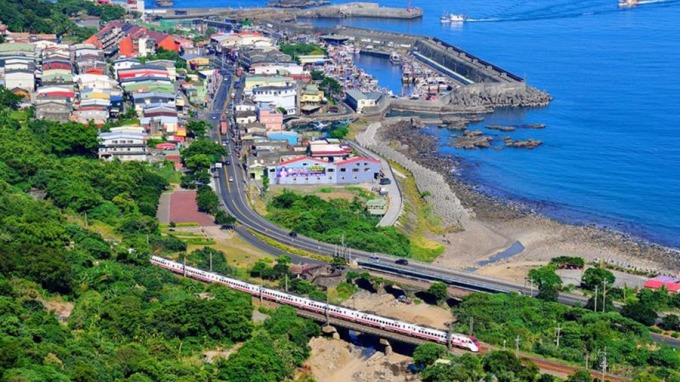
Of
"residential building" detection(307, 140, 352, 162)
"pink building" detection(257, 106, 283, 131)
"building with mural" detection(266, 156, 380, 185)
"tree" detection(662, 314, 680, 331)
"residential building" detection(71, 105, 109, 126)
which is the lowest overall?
"tree" detection(662, 314, 680, 331)

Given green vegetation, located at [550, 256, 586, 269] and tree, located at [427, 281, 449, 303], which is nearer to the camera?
tree, located at [427, 281, 449, 303]

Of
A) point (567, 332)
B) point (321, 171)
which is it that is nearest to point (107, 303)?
point (567, 332)

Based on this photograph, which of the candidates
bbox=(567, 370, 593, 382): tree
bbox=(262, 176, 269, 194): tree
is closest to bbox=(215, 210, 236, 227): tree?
bbox=(262, 176, 269, 194): tree

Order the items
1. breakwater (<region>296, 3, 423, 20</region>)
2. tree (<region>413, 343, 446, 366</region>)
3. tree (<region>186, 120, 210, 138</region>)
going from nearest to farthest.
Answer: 1. tree (<region>413, 343, 446, 366</region>)
2. tree (<region>186, 120, 210, 138</region>)
3. breakwater (<region>296, 3, 423, 20</region>)

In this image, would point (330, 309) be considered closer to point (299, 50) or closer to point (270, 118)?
point (270, 118)

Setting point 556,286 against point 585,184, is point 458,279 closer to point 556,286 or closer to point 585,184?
point 556,286

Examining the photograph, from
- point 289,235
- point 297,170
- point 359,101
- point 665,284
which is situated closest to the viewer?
point 665,284

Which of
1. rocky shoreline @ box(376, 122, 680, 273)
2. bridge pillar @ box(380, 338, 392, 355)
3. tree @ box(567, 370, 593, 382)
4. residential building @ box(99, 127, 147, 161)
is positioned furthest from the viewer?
residential building @ box(99, 127, 147, 161)

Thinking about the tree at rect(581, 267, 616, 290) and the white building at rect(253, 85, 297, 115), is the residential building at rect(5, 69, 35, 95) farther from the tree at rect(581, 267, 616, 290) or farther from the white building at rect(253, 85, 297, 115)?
the tree at rect(581, 267, 616, 290)
